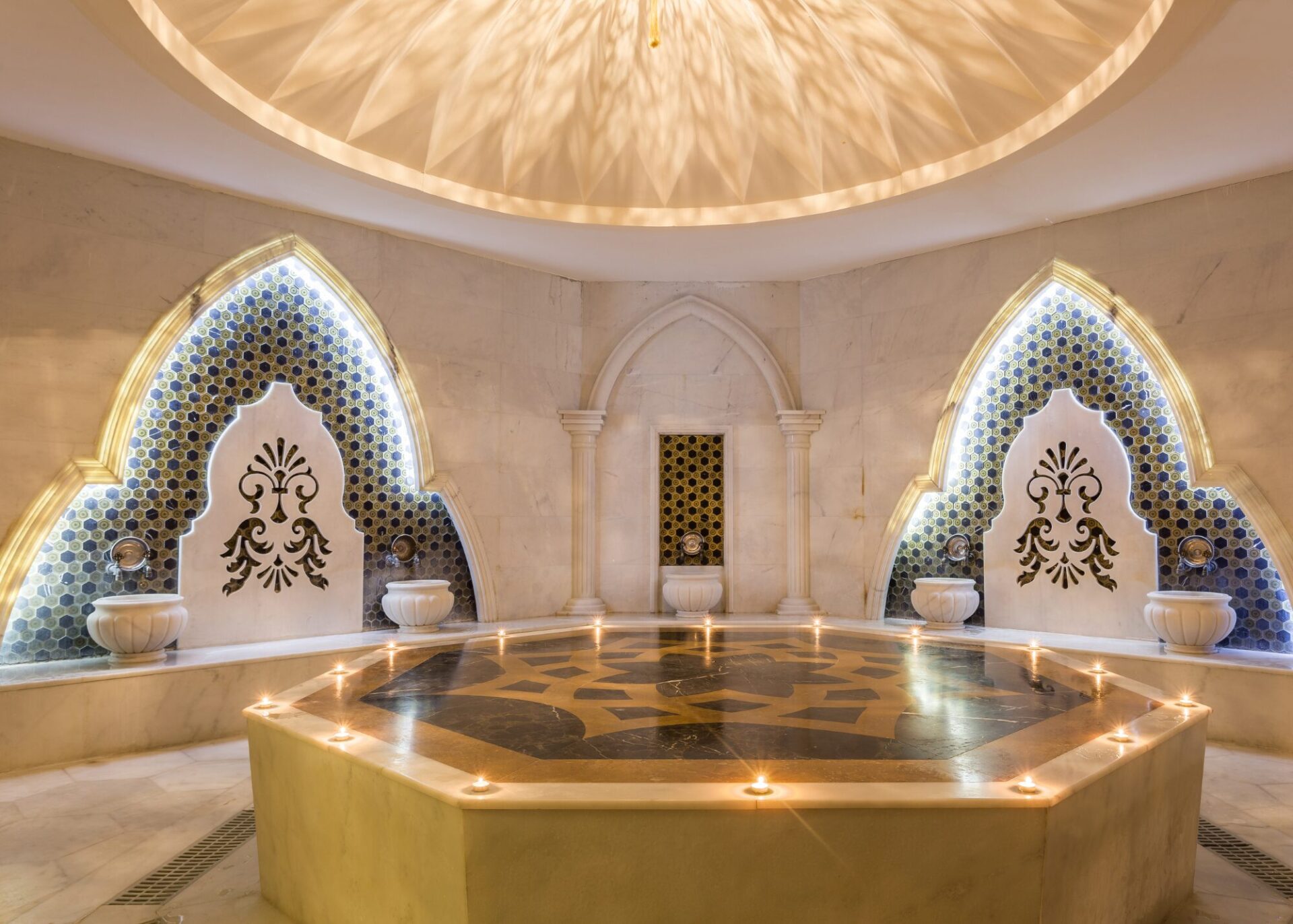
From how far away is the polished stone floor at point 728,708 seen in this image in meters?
2.62

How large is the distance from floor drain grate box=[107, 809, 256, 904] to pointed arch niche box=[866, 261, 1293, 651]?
5.18 meters

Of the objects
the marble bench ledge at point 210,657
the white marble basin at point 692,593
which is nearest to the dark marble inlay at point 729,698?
the marble bench ledge at point 210,657

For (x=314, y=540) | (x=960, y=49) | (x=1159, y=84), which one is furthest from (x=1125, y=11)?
(x=314, y=540)

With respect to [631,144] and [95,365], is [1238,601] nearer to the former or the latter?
[631,144]

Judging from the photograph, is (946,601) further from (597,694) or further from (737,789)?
(737,789)

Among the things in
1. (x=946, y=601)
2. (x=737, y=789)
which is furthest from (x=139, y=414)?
(x=946, y=601)

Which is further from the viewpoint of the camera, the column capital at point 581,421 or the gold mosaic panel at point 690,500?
the gold mosaic panel at point 690,500

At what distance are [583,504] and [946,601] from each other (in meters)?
3.20

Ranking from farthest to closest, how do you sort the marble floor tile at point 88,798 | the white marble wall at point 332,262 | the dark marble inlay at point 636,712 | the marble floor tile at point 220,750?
1. the white marble wall at point 332,262
2. the marble floor tile at point 220,750
3. the marble floor tile at point 88,798
4. the dark marble inlay at point 636,712

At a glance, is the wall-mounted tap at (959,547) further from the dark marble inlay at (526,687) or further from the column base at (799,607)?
the dark marble inlay at (526,687)

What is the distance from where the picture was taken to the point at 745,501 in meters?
8.11

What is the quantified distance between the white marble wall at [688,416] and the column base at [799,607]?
0.20 meters

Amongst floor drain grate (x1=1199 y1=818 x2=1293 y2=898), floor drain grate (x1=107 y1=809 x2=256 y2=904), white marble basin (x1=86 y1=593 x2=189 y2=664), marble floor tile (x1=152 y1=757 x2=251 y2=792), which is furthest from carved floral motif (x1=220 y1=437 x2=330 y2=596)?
floor drain grate (x1=1199 y1=818 x2=1293 y2=898)

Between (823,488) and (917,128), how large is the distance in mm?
3250
